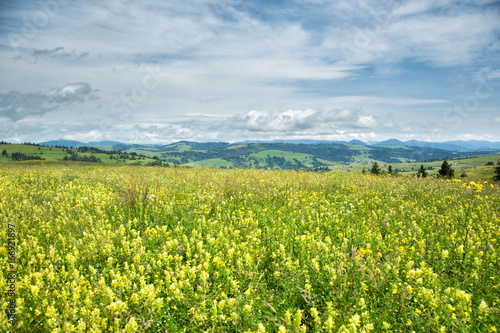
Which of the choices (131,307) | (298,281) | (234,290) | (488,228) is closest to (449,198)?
(488,228)

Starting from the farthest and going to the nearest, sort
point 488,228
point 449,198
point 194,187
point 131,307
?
point 194,187
point 449,198
point 488,228
point 131,307

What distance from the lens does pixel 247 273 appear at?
12.6 ft

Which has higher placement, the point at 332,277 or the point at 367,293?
the point at 332,277

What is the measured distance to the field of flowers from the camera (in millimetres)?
2994

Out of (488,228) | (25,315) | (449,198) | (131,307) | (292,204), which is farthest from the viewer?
(449,198)

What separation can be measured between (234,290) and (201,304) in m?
0.56

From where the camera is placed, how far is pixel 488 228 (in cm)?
589

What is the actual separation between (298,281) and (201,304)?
→ 1.51 metres

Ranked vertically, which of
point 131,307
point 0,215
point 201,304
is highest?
point 0,215

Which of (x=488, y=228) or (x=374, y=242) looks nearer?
(x=374, y=242)

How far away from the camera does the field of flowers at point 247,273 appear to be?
299 centimetres

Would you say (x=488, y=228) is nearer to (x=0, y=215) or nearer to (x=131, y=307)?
(x=131, y=307)

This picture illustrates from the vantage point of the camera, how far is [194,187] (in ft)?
32.2

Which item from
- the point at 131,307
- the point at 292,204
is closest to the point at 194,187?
the point at 292,204
